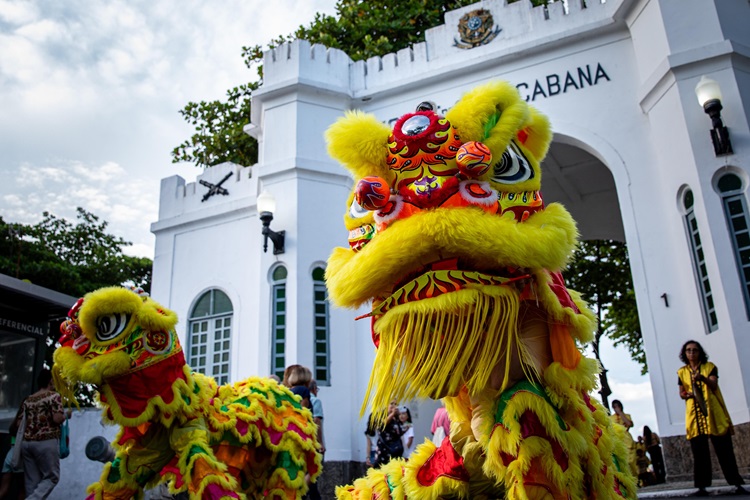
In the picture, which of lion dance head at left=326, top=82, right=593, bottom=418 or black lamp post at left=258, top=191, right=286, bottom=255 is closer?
lion dance head at left=326, top=82, right=593, bottom=418

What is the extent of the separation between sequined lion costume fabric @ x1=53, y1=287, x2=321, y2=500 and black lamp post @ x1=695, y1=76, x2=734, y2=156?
20.3 ft

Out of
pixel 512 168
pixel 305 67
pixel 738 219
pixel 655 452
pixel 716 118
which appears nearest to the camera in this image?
pixel 512 168

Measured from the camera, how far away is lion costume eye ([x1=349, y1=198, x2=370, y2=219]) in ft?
8.04

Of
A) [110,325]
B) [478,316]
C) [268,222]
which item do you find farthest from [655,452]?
[478,316]

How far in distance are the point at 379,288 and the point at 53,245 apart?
73.1 feet

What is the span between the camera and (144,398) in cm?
379

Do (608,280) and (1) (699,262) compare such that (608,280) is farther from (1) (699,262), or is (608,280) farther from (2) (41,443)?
(2) (41,443)

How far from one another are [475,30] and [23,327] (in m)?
7.60

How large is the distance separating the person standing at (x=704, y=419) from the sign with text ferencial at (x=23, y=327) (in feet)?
24.2

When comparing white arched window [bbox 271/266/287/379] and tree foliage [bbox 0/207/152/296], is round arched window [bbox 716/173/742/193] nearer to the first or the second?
white arched window [bbox 271/266/287/379]

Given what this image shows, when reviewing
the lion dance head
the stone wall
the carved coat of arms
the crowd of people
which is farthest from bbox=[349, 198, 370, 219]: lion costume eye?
the carved coat of arms

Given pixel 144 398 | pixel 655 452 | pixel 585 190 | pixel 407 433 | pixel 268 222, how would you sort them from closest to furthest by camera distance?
pixel 144 398
pixel 407 433
pixel 268 222
pixel 655 452
pixel 585 190

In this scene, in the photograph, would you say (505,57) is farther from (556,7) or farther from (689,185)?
(689,185)

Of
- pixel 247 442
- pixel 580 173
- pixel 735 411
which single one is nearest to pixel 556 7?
pixel 580 173
